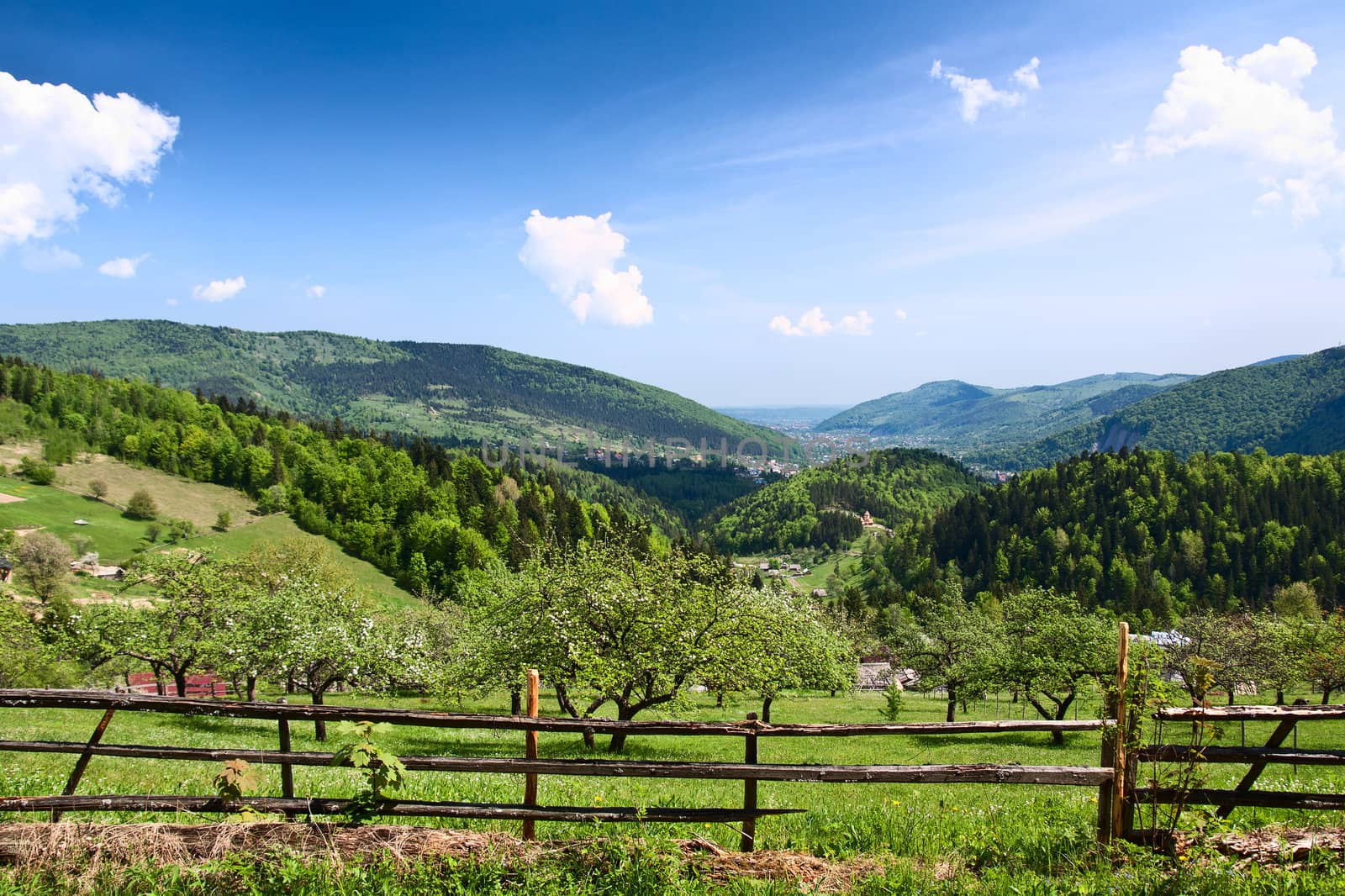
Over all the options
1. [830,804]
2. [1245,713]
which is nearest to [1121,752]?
[1245,713]

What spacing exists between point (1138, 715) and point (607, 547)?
69.0ft

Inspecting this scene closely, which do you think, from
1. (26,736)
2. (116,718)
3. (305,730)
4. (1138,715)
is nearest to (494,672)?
(305,730)

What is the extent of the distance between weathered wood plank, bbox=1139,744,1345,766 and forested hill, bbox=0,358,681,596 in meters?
103

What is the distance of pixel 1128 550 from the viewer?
493 feet

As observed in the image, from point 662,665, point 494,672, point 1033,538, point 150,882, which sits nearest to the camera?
point 150,882

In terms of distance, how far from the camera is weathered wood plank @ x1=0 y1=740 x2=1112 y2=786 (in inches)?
301

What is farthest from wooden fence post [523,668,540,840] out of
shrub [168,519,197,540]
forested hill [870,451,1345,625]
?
shrub [168,519,197,540]

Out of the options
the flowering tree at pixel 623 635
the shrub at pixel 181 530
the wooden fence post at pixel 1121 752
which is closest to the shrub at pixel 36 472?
the shrub at pixel 181 530

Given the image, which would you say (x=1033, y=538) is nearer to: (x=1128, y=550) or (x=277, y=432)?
(x=1128, y=550)

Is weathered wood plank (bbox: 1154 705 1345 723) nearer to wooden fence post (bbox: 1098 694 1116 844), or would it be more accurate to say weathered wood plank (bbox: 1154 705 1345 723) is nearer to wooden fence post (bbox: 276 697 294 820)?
wooden fence post (bbox: 1098 694 1116 844)

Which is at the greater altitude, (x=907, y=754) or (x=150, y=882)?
(x=150, y=882)

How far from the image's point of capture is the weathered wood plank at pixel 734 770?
7648mm

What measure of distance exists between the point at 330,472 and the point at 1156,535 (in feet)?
603

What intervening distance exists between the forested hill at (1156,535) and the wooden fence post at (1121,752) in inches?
4609
